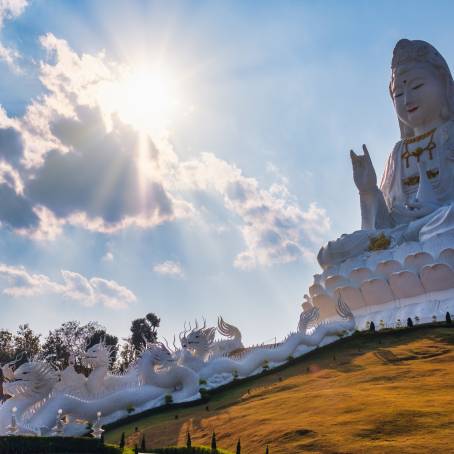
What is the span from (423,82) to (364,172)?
492 cm

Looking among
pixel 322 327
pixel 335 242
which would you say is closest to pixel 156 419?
pixel 322 327

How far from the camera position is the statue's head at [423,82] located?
24.7 metres

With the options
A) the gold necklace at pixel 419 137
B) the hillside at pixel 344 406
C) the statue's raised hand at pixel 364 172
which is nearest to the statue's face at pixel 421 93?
the gold necklace at pixel 419 137

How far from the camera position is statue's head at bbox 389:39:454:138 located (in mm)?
24719

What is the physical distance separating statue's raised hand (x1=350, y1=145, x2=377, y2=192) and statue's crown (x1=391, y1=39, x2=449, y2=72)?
4.68 meters

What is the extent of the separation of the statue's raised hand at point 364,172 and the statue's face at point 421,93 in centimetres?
335

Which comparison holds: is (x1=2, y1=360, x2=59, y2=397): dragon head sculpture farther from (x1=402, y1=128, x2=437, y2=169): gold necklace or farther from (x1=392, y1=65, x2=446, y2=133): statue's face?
(x1=392, y1=65, x2=446, y2=133): statue's face

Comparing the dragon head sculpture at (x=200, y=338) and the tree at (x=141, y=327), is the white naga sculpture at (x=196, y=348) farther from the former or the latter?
the tree at (x=141, y=327)

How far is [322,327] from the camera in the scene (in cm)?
1797

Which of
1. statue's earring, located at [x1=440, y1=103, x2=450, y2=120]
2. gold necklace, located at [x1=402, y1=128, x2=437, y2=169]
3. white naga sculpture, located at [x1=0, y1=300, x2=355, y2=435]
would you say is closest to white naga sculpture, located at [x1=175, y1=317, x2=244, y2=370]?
white naga sculpture, located at [x1=0, y1=300, x2=355, y2=435]

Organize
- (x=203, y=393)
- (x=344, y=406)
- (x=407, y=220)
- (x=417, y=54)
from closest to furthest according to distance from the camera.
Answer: (x=344, y=406)
(x=203, y=393)
(x=407, y=220)
(x=417, y=54)

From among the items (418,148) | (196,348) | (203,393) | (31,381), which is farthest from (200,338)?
(418,148)

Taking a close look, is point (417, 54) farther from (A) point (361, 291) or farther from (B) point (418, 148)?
(A) point (361, 291)

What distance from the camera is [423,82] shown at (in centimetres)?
2470
